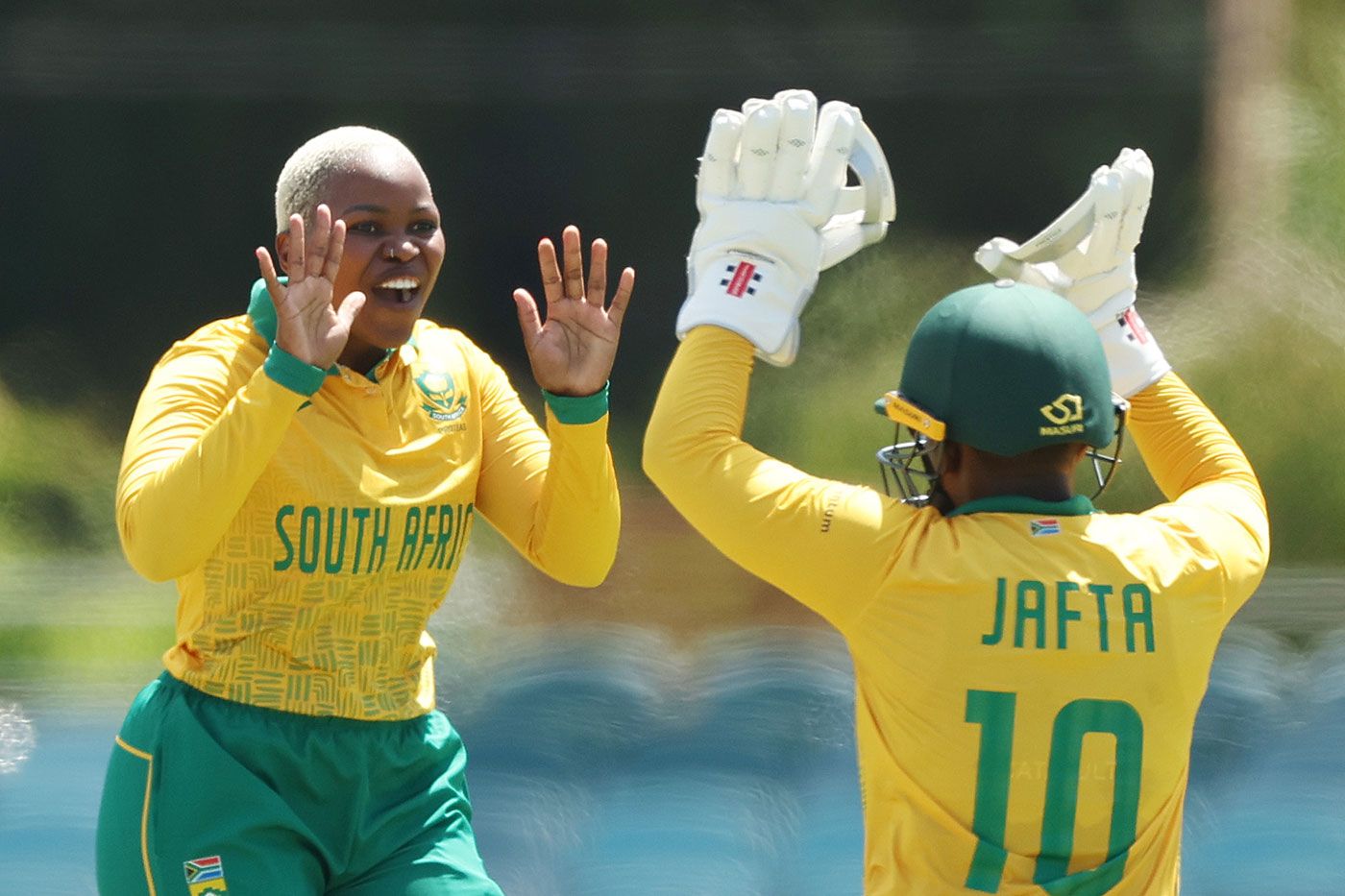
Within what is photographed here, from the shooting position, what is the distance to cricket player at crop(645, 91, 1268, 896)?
171cm

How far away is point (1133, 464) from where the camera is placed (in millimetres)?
5695

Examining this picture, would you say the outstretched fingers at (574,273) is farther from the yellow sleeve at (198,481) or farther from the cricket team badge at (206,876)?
the cricket team badge at (206,876)

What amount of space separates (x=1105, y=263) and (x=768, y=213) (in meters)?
0.42

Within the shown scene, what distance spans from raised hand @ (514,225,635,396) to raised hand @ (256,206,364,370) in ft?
0.78

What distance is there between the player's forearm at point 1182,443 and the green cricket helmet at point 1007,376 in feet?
0.90

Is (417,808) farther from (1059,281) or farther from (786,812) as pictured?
(786,812)

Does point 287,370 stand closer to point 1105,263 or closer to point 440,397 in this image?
point 440,397

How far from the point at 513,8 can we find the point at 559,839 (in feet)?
10.1

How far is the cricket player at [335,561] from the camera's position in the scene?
1996mm

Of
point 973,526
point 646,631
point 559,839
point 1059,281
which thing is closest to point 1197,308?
point 646,631

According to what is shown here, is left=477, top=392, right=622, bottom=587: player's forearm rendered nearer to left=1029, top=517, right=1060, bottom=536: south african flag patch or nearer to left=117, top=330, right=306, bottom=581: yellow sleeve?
left=117, top=330, right=306, bottom=581: yellow sleeve

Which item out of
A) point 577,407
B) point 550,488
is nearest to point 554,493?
point 550,488

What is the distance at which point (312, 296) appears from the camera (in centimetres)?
189

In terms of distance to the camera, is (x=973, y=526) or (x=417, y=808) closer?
(x=973, y=526)
